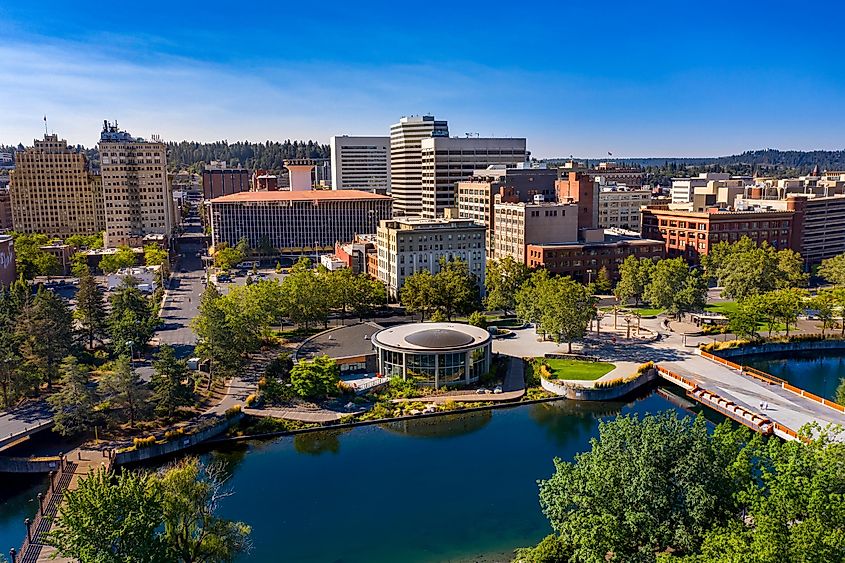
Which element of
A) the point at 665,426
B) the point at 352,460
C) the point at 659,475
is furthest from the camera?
the point at 352,460

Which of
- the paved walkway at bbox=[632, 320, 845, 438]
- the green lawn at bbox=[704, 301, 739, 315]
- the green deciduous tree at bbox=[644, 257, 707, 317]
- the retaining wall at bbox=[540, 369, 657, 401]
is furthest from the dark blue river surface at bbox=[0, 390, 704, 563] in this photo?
the green lawn at bbox=[704, 301, 739, 315]

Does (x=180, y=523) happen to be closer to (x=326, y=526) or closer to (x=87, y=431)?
(x=326, y=526)

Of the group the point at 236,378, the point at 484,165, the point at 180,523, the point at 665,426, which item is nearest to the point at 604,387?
the point at 665,426

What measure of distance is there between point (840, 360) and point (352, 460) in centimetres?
4925

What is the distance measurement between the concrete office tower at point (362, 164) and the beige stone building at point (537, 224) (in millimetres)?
88574

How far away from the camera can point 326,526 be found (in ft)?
111

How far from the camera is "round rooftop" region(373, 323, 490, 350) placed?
175 feet

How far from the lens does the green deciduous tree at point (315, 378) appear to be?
158 feet

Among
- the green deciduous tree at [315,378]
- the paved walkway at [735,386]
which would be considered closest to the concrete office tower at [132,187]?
the green deciduous tree at [315,378]

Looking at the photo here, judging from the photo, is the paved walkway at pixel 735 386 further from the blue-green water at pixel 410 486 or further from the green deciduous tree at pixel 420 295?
the green deciduous tree at pixel 420 295

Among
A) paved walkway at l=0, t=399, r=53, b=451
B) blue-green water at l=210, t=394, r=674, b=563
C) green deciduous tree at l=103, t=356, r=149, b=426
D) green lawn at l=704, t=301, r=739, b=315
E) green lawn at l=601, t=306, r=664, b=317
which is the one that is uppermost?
green deciduous tree at l=103, t=356, r=149, b=426

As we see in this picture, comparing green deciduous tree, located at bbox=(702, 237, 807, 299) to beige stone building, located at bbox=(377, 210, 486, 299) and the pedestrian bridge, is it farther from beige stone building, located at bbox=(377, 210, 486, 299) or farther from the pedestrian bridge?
beige stone building, located at bbox=(377, 210, 486, 299)

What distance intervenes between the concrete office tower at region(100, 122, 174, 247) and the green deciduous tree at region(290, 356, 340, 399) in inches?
3548

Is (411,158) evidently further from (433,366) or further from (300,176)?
(433,366)
